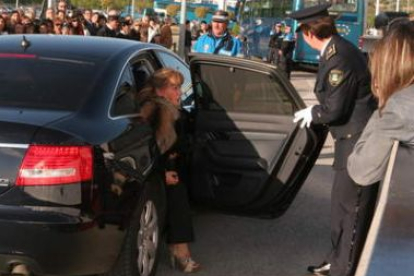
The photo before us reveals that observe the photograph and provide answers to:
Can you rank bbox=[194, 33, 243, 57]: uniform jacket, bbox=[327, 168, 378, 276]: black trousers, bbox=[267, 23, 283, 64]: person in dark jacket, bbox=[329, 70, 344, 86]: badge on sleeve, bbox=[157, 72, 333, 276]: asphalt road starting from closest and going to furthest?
bbox=[329, 70, 344, 86]: badge on sleeve
bbox=[327, 168, 378, 276]: black trousers
bbox=[157, 72, 333, 276]: asphalt road
bbox=[194, 33, 243, 57]: uniform jacket
bbox=[267, 23, 283, 64]: person in dark jacket

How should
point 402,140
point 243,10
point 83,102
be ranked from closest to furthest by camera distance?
point 402,140 < point 83,102 < point 243,10

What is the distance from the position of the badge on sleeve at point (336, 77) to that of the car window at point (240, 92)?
762 mm

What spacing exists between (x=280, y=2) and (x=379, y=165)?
21.9 m

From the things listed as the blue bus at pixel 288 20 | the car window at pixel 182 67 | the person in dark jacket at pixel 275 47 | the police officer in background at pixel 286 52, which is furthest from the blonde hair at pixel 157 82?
the blue bus at pixel 288 20

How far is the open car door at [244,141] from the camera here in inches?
196

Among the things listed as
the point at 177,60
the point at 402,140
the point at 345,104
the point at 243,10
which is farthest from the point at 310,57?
the point at 402,140

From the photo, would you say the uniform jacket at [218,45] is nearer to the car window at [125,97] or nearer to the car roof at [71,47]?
the car roof at [71,47]

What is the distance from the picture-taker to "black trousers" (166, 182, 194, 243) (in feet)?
15.1

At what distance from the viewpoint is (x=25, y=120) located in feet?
11.4

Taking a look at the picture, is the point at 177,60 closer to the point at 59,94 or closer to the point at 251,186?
the point at 251,186

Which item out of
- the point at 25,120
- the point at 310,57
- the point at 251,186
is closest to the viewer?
the point at 25,120

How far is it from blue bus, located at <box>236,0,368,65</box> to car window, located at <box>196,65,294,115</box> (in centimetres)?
1616

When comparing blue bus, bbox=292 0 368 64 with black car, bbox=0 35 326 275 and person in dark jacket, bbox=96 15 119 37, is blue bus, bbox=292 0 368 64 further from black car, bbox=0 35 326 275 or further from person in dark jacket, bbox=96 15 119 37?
black car, bbox=0 35 326 275

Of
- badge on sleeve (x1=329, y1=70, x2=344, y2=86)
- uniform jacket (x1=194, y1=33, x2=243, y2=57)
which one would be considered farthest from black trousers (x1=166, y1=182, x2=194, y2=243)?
uniform jacket (x1=194, y1=33, x2=243, y2=57)
